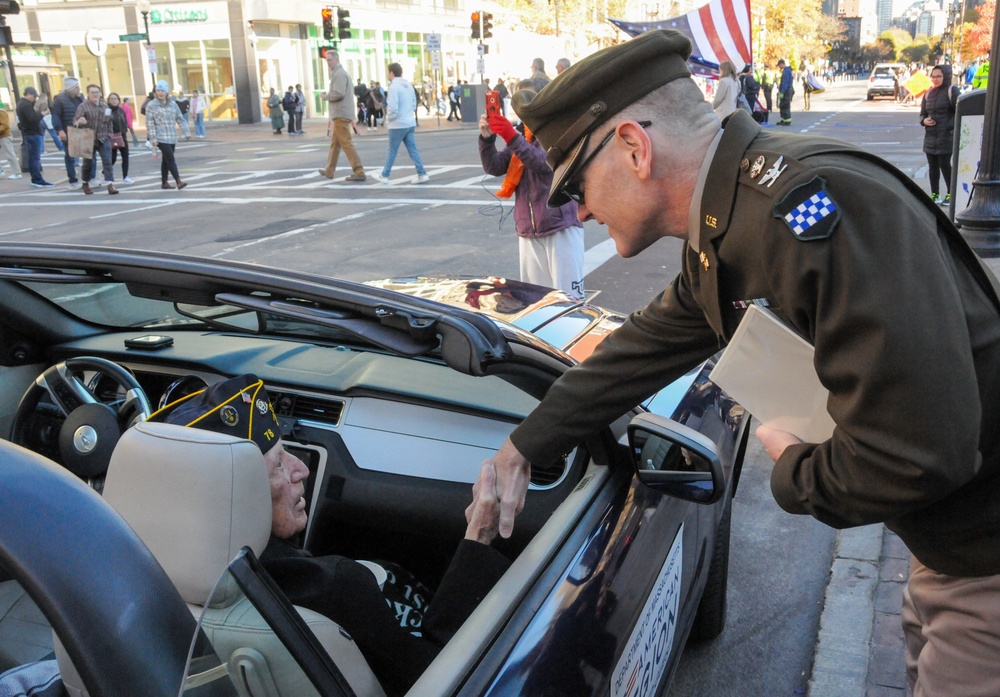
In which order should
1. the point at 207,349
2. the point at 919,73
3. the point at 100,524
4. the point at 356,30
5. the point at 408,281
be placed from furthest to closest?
the point at 356,30, the point at 919,73, the point at 408,281, the point at 207,349, the point at 100,524

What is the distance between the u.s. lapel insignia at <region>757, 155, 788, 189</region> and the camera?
147cm

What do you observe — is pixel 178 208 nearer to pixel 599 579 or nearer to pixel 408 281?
pixel 408 281

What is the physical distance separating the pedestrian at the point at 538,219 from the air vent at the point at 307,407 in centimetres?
297

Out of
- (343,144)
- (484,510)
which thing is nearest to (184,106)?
(343,144)

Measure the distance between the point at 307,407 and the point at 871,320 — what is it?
203 centimetres

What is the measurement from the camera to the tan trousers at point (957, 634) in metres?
1.57

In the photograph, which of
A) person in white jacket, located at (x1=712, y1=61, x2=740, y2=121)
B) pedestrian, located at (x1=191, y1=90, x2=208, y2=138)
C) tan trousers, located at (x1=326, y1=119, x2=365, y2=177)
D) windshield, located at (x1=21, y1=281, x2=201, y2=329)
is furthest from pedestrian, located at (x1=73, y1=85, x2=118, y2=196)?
pedestrian, located at (x1=191, y1=90, x2=208, y2=138)

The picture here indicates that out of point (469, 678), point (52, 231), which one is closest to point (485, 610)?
point (469, 678)

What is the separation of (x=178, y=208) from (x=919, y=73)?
1127cm

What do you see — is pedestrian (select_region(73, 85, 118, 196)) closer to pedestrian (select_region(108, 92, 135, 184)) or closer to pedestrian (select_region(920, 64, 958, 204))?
pedestrian (select_region(108, 92, 135, 184))

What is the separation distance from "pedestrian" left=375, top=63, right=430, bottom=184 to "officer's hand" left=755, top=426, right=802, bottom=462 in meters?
14.5

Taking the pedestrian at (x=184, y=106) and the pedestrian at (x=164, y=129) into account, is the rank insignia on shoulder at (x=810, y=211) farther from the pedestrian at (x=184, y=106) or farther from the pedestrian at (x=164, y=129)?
the pedestrian at (x=184, y=106)

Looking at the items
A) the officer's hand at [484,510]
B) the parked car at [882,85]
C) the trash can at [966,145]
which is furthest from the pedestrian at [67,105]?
the parked car at [882,85]

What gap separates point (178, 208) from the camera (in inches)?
537
